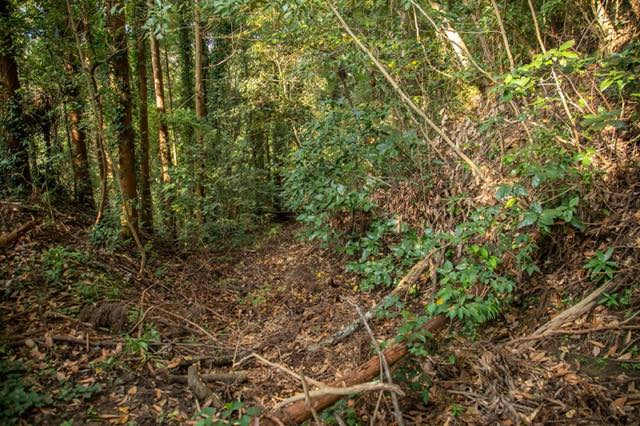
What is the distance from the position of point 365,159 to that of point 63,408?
14.9 feet

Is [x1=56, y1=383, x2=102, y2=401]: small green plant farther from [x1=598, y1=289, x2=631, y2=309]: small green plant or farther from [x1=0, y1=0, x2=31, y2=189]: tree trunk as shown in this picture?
[x1=0, y1=0, x2=31, y2=189]: tree trunk

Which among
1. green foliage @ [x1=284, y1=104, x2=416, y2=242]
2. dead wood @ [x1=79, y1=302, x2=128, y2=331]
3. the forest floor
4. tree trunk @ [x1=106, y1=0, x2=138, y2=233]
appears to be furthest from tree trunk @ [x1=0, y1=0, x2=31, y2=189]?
green foliage @ [x1=284, y1=104, x2=416, y2=242]

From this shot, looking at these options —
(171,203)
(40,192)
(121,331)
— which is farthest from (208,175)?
(121,331)

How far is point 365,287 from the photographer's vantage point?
505 cm

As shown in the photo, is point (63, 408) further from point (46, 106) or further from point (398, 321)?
point (46, 106)

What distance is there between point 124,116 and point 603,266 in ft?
24.8

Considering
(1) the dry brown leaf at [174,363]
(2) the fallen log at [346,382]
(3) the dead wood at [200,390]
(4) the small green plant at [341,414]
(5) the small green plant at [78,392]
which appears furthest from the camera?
(1) the dry brown leaf at [174,363]

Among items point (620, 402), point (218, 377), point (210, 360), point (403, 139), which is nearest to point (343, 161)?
point (403, 139)

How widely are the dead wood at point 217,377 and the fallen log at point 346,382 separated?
1.29 m

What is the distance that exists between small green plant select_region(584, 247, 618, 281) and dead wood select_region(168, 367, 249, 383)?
3.44 metres

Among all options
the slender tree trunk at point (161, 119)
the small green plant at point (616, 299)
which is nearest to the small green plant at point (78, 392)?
the small green plant at point (616, 299)

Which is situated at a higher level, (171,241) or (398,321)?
(171,241)

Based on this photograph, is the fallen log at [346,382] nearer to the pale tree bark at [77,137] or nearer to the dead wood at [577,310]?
the dead wood at [577,310]

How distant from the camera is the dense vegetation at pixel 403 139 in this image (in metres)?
3.57
